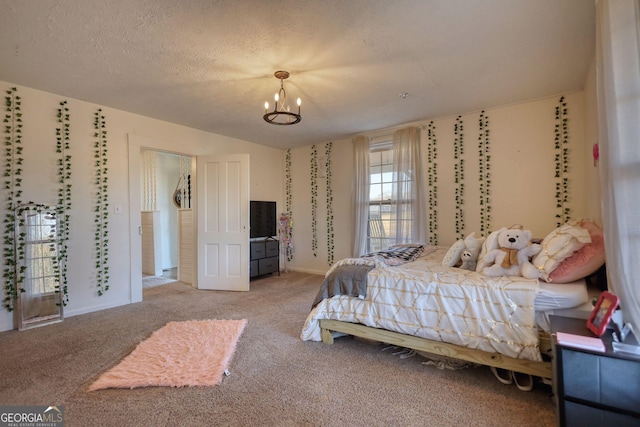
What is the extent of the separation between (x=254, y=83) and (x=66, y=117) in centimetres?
228

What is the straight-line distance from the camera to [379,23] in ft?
6.64

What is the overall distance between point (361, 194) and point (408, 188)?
2.67 ft

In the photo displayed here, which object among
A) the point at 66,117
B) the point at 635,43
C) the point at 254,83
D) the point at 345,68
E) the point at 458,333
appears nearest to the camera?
the point at 635,43

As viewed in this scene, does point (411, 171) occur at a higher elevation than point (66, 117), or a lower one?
lower

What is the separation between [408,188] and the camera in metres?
4.29

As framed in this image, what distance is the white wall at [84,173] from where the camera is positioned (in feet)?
10.1

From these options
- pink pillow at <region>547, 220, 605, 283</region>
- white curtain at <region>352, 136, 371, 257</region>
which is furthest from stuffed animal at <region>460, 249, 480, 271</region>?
white curtain at <region>352, 136, 371, 257</region>

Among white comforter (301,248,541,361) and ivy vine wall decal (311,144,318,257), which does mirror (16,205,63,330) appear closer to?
white comforter (301,248,541,361)

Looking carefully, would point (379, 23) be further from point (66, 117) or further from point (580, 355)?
point (66, 117)

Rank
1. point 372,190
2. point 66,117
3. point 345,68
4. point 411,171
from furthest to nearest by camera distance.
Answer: point 372,190 < point 411,171 < point 66,117 < point 345,68

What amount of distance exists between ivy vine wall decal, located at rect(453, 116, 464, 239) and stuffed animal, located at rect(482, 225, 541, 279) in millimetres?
1957

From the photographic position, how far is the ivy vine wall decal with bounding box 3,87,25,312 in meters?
2.91

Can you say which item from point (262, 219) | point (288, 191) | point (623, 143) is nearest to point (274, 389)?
point (623, 143)

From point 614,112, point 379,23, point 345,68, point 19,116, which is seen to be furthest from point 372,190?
point 19,116
